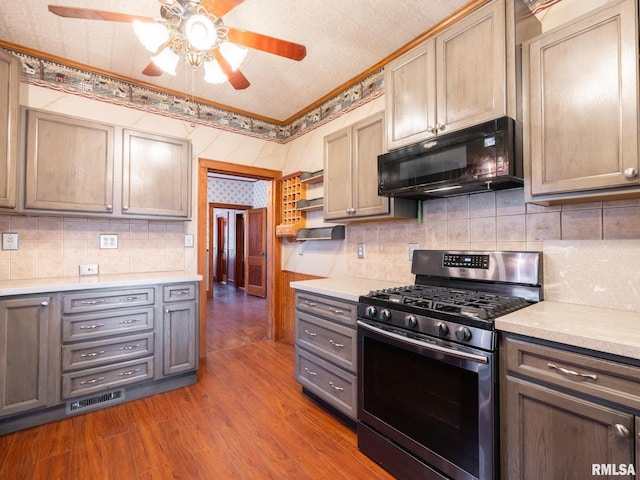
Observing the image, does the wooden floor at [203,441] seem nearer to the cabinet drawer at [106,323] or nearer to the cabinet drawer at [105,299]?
the cabinet drawer at [106,323]

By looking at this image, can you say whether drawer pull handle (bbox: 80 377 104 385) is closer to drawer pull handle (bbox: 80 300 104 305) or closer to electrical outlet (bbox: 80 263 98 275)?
drawer pull handle (bbox: 80 300 104 305)

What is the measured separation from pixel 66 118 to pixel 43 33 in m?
0.60

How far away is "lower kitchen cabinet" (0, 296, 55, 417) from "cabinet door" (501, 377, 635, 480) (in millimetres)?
2751

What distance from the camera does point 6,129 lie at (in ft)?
6.97

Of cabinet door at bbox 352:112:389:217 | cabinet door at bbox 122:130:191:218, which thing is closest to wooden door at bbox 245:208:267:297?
cabinet door at bbox 122:130:191:218

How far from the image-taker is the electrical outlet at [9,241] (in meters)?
2.39

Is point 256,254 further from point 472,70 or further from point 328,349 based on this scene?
point 472,70

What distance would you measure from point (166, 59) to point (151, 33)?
0.21 m

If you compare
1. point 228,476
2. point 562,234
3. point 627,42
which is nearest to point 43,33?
point 228,476

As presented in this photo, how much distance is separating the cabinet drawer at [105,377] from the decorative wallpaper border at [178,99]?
2.32 meters

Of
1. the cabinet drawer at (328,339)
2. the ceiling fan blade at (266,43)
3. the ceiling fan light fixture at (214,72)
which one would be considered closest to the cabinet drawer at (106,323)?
the cabinet drawer at (328,339)

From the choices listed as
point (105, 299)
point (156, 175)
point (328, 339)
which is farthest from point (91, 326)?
point (328, 339)

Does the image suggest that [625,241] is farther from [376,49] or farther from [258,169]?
[258,169]

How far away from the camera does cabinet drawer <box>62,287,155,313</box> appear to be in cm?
219
